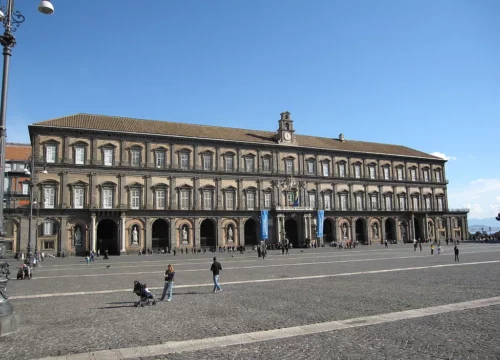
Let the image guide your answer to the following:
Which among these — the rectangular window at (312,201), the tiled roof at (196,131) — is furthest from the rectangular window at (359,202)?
the rectangular window at (312,201)

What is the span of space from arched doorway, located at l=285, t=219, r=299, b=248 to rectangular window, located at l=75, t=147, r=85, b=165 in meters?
30.0

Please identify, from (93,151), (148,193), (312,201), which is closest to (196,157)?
(148,193)

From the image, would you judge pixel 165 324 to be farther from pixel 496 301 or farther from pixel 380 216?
pixel 380 216

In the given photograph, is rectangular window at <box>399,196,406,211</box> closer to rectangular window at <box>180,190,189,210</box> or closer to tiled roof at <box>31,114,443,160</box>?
tiled roof at <box>31,114,443,160</box>

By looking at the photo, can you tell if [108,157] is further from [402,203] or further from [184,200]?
[402,203]

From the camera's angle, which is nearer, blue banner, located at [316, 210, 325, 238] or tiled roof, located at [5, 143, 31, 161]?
blue banner, located at [316, 210, 325, 238]

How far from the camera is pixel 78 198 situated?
46.8 m

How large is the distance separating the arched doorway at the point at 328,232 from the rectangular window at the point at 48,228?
37688 millimetres

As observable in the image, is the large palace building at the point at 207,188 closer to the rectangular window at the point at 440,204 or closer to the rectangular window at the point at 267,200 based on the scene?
the rectangular window at the point at 267,200

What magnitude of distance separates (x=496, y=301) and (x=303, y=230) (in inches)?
1831

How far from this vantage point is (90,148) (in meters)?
47.8

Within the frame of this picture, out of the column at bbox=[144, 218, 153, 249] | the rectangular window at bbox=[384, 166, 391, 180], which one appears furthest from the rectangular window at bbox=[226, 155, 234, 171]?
the rectangular window at bbox=[384, 166, 391, 180]

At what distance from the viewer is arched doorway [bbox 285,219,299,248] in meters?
61.0

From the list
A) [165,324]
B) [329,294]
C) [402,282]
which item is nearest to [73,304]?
[165,324]
